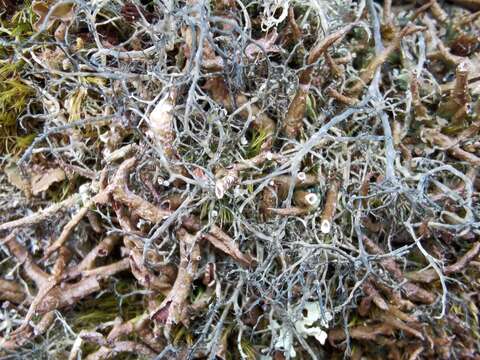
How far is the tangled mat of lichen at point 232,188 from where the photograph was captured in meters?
0.90

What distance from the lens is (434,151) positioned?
102cm

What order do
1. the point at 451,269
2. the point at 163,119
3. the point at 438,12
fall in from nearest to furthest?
the point at 163,119
the point at 451,269
the point at 438,12

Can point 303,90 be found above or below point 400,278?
above

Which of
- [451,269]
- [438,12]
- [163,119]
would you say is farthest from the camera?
[438,12]

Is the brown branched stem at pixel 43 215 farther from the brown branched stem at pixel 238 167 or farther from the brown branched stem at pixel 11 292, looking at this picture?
the brown branched stem at pixel 238 167

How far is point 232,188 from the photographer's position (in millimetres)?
904

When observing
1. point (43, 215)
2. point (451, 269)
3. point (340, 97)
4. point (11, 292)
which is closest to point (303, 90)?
point (340, 97)

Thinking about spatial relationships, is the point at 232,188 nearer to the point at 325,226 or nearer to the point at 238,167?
the point at 238,167

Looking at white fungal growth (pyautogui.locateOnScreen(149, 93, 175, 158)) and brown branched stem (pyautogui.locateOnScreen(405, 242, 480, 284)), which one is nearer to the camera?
white fungal growth (pyautogui.locateOnScreen(149, 93, 175, 158))

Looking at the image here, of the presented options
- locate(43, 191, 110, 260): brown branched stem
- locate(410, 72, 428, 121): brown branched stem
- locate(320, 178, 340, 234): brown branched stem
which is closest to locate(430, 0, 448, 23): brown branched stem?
locate(410, 72, 428, 121): brown branched stem

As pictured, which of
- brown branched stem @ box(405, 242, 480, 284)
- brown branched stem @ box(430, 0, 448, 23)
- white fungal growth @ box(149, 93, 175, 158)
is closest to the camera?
white fungal growth @ box(149, 93, 175, 158)

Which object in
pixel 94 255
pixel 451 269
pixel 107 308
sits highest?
pixel 451 269

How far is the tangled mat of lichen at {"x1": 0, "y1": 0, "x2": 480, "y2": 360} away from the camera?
2.95 feet

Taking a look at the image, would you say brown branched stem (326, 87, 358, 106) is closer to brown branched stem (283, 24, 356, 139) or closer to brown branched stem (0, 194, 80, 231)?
brown branched stem (283, 24, 356, 139)
